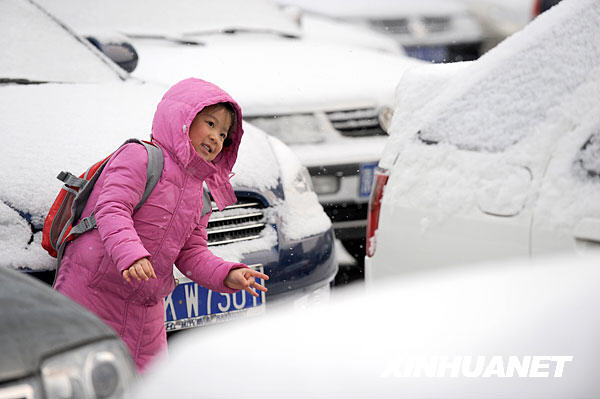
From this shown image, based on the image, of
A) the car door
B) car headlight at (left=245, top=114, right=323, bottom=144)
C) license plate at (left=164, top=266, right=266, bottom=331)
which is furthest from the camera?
car headlight at (left=245, top=114, right=323, bottom=144)

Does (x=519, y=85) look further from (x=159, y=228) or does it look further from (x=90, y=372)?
(x=90, y=372)

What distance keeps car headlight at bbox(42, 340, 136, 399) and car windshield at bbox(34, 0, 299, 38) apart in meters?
4.06

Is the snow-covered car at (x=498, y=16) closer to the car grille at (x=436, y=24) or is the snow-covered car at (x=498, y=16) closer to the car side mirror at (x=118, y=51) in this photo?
the car grille at (x=436, y=24)

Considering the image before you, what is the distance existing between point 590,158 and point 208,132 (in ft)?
3.64

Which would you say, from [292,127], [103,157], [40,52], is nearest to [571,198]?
[103,157]

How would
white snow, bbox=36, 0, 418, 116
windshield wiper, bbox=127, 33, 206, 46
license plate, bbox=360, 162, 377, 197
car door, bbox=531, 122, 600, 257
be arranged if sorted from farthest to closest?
windshield wiper, bbox=127, 33, 206, 46
white snow, bbox=36, 0, 418, 116
license plate, bbox=360, 162, 377, 197
car door, bbox=531, 122, 600, 257

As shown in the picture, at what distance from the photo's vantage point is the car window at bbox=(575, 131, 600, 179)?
6.33ft

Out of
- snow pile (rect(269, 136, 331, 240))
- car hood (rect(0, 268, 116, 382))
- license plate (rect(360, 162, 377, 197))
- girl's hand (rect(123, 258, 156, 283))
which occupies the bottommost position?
license plate (rect(360, 162, 377, 197))

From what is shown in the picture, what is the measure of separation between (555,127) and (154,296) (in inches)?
48.6

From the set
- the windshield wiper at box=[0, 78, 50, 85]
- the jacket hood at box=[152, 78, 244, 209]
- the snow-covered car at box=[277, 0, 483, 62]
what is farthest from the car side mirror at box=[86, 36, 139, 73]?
the snow-covered car at box=[277, 0, 483, 62]

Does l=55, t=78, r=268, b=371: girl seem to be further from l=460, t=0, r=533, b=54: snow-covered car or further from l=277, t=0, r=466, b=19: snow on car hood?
l=460, t=0, r=533, b=54: snow-covered car

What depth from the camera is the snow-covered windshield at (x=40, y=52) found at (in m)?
3.31

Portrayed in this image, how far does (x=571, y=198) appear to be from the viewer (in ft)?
6.31

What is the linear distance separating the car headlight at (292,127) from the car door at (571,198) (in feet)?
8.73
